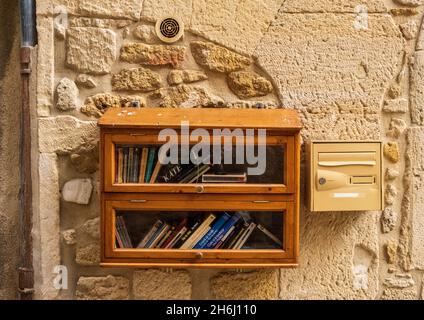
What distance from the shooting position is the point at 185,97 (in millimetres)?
2113

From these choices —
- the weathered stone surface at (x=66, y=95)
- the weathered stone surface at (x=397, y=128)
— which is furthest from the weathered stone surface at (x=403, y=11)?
the weathered stone surface at (x=66, y=95)

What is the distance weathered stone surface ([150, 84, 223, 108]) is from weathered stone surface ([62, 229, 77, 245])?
83 centimetres

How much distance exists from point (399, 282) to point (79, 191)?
1.82m

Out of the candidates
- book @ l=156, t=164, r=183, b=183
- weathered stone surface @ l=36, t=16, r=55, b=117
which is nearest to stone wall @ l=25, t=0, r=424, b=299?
weathered stone surface @ l=36, t=16, r=55, b=117

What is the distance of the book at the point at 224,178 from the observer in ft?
6.17

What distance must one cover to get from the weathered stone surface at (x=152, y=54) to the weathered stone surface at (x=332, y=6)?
63 cm

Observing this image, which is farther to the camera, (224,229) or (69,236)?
(69,236)

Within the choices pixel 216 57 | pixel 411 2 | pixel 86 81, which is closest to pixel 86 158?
pixel 86 81

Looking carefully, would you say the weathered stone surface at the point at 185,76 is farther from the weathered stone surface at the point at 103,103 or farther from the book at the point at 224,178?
the book at the point at 224,178

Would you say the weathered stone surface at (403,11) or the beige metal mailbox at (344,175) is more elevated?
the weathered stone surface at (403,11)

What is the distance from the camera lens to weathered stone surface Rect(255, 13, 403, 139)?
2115 millimetres

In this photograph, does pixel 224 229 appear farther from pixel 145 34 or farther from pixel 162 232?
pixel 145 34

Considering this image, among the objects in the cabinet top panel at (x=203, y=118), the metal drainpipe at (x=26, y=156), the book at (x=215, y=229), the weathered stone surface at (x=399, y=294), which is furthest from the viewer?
the weathered stone surface at (x=399, y=294)

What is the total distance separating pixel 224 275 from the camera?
212cm
